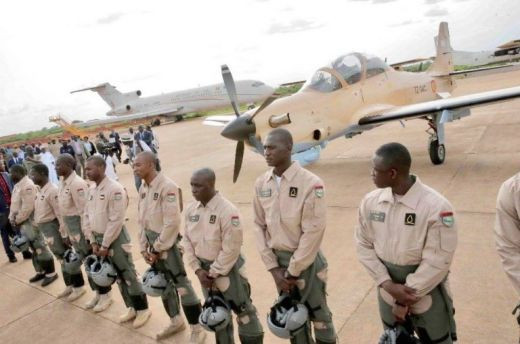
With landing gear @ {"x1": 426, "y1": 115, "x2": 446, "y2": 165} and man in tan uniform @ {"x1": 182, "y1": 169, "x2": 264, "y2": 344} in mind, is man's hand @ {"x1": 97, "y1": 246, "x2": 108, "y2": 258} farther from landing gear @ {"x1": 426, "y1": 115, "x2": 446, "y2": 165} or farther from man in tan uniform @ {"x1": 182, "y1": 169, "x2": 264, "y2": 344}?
landing gear @ {"x1": 426, "y1": 115, "x2": 446, "y2": 165}

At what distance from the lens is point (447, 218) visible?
208 cm

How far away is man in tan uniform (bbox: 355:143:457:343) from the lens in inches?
82.4

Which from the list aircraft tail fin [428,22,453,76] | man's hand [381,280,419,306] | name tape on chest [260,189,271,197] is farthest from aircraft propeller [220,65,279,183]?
aircraft tail fin [428,22,453,76]

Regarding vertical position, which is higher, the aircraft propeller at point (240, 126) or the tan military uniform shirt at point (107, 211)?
the aircraft propeller at point (240, 126)

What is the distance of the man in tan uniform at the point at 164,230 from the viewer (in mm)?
3475

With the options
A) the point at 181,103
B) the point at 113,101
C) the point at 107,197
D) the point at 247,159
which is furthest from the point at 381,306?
the point at 113,101

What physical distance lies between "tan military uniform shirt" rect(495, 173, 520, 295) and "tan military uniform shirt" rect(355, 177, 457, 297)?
0.96 feet

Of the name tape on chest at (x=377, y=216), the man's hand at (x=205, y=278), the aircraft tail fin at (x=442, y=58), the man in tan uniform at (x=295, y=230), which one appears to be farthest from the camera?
the aircraft tail fin at (x=442, y=58)

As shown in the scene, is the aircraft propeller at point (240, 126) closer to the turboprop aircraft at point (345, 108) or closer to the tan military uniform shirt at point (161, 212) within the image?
the turboprop aircraft at point (345, 108)

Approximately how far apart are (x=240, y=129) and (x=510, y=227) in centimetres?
523

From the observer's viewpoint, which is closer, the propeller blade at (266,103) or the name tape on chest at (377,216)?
the name tape on chest at (377,216)

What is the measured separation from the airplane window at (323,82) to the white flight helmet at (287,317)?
6374mm

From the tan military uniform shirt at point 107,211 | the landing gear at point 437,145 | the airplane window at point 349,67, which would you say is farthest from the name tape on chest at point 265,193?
the landing gear at point 437,145

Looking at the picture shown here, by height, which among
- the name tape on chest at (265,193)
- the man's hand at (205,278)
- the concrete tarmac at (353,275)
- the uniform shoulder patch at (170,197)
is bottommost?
the concrete tarmac at (353,275)
